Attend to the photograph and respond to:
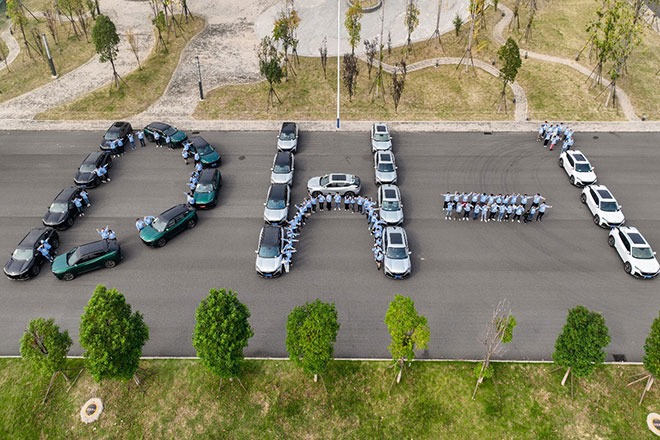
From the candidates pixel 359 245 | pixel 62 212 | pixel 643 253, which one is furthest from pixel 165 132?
pixel 643 253

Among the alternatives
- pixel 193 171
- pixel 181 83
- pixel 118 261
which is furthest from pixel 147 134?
pixel 118 261

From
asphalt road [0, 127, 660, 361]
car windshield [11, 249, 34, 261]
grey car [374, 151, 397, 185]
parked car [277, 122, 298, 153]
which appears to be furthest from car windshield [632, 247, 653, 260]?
car windshield [11, 249, 34, 261]

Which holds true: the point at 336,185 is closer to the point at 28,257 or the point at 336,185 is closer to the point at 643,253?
the point at 643,253

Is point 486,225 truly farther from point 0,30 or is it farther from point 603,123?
point 0,30

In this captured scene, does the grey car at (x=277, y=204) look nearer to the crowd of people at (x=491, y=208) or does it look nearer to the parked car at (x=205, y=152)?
the parked car at (x=205, y=152)

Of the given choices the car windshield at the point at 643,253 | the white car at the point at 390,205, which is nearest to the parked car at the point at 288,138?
the white car at the point at 390,205

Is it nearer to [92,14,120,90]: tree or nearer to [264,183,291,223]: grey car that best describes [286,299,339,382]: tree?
[264,183,291,223]: grey car
